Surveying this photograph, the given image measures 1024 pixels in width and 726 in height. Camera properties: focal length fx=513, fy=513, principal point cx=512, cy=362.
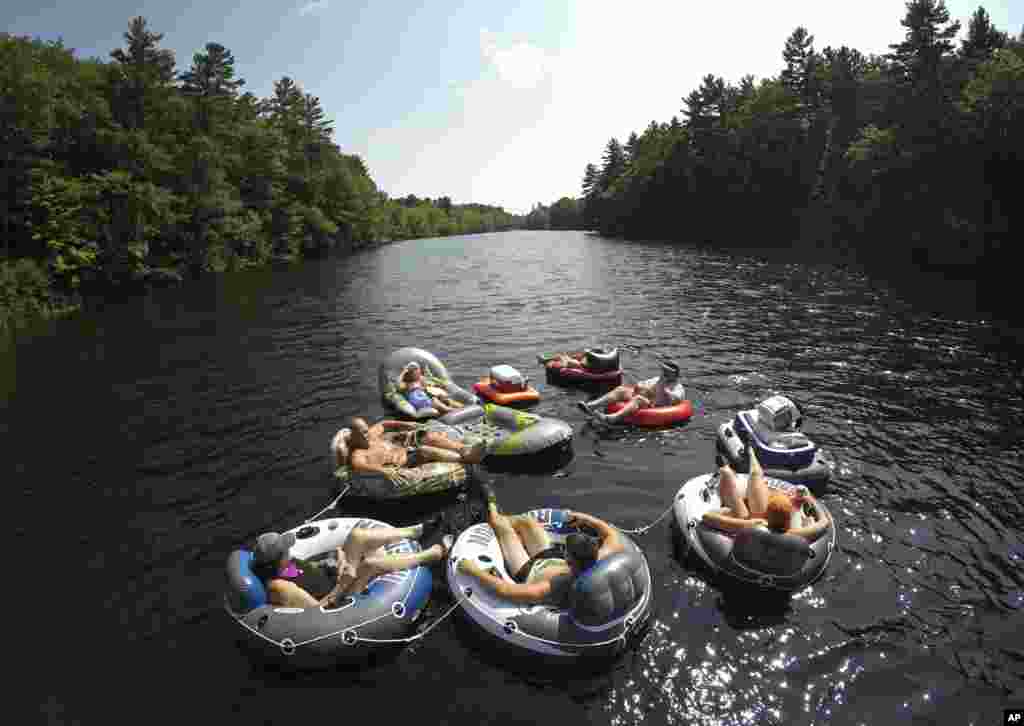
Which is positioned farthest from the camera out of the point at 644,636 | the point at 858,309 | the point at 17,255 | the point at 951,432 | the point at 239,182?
the point at 239,182

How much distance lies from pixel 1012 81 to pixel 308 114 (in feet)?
244

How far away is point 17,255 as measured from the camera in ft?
97.5

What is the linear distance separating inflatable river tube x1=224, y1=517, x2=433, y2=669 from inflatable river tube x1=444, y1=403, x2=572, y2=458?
155 inches

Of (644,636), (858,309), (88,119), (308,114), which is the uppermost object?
(308,114)

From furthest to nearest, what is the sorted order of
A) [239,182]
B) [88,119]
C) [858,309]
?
[239,182] → [88,119] → [858,309]

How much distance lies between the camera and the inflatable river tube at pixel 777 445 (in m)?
9.62

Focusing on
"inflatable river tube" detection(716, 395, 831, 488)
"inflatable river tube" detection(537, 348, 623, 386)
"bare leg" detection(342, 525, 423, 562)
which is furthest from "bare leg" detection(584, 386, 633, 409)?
"bare leg" detection(342, 525, 423, 562)

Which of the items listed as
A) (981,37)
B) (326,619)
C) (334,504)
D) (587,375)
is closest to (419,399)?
(334,504)

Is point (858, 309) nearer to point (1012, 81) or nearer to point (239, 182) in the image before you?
point (1012, 81)

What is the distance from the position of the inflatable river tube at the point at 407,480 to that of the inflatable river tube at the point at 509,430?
3.64 ft

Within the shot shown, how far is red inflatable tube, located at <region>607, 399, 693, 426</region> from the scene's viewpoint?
12461 millimetres

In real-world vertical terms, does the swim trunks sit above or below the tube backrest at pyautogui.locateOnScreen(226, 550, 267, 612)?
above

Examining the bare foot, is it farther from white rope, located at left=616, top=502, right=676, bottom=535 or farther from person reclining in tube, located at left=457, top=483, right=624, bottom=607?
white rope, located at left=616, top=502, right=676, bottom=535

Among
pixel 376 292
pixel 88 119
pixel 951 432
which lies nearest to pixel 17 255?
pixel 88 119
